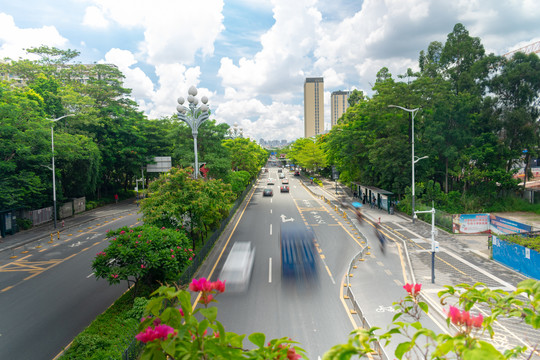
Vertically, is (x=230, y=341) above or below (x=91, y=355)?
above

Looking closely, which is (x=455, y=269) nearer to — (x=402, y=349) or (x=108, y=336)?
(x=108, y=336)

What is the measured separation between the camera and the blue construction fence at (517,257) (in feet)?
50.6

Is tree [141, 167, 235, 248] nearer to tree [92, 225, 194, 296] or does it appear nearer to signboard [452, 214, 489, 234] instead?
tree [92, 225, 194, 296]

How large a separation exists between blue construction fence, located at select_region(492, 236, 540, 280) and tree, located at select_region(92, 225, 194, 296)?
53.9 feet

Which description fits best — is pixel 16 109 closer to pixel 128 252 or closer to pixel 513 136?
pixel 128 252

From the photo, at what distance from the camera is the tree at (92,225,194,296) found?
11.5m

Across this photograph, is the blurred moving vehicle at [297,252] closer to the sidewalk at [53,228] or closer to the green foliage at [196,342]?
the green foliage at [196,342]

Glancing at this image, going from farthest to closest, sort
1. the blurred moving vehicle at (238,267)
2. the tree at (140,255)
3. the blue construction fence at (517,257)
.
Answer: the blue construction fence at (517,257)
the blurred moving vehicle at (238,267)
the tree at (140,255)

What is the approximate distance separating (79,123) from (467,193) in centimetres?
4444

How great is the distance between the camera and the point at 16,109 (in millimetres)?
25297

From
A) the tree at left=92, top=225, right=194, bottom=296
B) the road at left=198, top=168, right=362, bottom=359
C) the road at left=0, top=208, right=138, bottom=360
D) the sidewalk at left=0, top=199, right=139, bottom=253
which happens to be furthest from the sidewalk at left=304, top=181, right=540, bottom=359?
the sidewalk at left=0, top=199, right=139, bottom=253

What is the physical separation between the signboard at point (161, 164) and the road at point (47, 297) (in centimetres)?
1688

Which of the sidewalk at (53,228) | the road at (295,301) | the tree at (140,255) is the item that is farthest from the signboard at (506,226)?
the sidewalk at (53,228)

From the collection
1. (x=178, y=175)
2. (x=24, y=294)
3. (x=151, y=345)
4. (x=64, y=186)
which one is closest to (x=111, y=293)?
(x=24, y=294)
